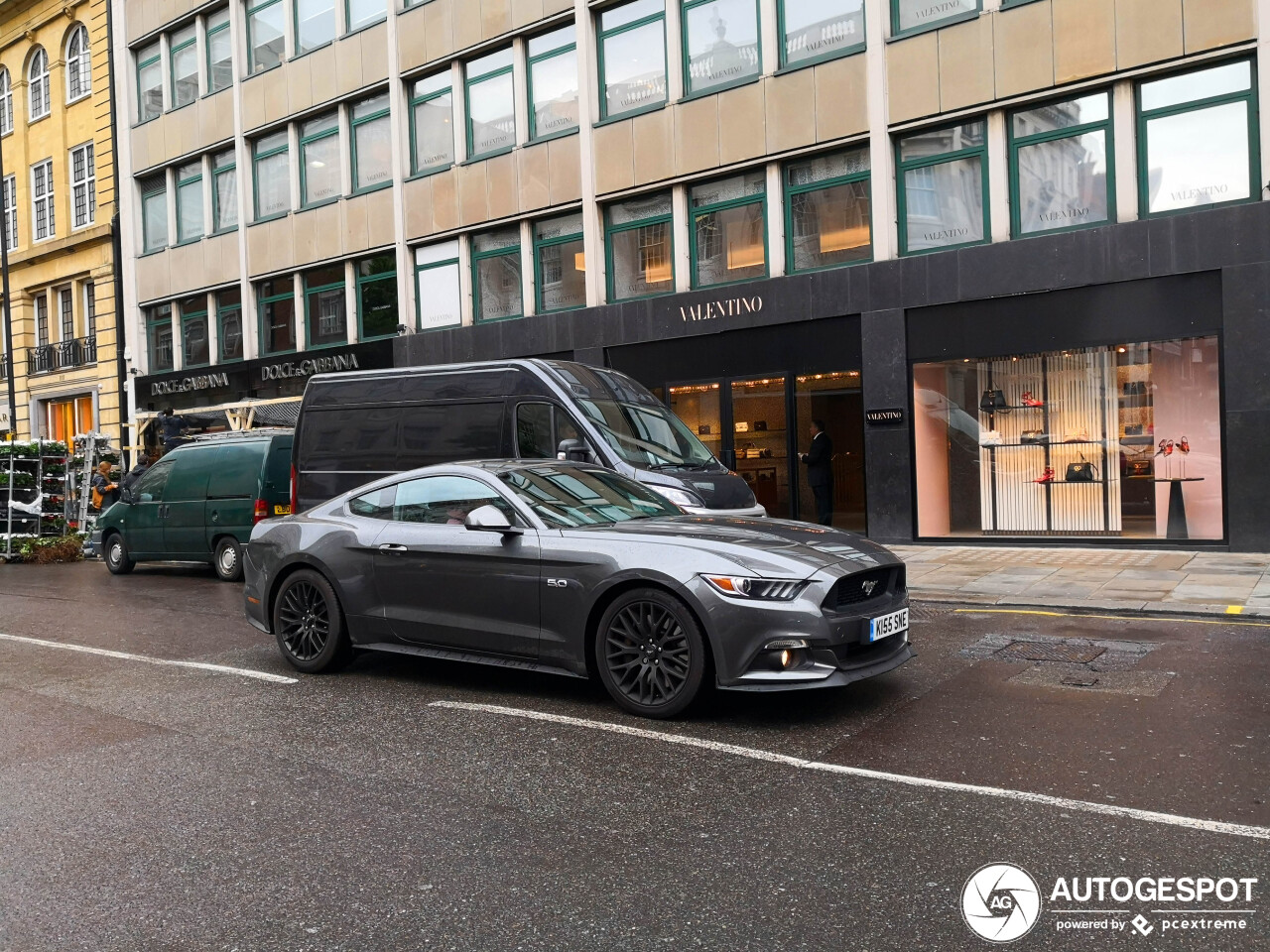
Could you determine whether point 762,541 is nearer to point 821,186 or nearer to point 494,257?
point 821,186

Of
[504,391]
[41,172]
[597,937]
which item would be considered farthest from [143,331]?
[597,937]

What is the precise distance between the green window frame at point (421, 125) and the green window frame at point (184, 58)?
27.7 feet

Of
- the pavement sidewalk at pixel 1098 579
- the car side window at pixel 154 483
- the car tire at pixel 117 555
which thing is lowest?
the pavement sidewalk at pixel 1098 579

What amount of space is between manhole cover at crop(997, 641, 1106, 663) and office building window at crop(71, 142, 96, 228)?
30798mm

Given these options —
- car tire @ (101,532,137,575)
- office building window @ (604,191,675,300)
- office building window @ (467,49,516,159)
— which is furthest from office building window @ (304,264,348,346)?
car tire @ (101,532,137,575)

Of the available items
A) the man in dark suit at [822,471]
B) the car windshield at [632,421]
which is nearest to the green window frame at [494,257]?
the man in dark suit at [822,471]

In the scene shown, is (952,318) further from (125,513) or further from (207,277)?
(207,277)

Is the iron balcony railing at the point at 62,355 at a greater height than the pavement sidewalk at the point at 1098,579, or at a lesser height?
greater

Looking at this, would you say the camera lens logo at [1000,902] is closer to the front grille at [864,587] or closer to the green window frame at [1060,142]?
the front grille at [864,587]

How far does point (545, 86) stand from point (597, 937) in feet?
65.3

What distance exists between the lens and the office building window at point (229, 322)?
2759 centimetres

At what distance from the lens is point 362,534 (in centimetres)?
752

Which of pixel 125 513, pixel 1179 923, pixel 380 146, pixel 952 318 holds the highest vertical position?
pixel 380 146

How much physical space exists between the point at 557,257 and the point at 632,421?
32.4 feet
